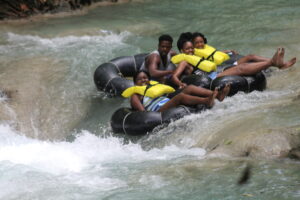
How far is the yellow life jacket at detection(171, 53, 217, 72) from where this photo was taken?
695 centimetres

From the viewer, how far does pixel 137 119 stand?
20.2 ft

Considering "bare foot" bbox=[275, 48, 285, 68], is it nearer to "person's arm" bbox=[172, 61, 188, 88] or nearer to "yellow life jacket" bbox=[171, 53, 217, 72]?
"yellow life jacket" bbox=[171, 53, 217, 72]

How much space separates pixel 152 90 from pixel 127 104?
3.16 ft

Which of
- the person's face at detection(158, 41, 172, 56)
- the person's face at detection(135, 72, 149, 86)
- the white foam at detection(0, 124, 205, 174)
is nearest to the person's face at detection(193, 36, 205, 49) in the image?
the person's face at detection(158, 41, 172, 56)

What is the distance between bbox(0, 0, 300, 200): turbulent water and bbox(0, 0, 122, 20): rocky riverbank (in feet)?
0.90

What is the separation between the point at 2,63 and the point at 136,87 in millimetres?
Answer: 2983

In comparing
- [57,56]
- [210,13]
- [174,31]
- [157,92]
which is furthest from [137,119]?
[210,13]

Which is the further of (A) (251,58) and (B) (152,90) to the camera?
(A) (251,58)

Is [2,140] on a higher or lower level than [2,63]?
lower

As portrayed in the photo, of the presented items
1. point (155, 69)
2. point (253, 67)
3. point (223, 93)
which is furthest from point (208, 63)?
point (223, 93)

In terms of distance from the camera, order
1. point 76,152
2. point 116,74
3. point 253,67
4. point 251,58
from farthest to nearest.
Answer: point 116,74, point 251,58, point 253,67, point 76,152

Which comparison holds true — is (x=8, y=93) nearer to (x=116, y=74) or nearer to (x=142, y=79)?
(x=116, y=74)

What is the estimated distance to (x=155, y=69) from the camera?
7.00 meters

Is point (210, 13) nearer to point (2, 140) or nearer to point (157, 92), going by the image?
point (157, 92)
